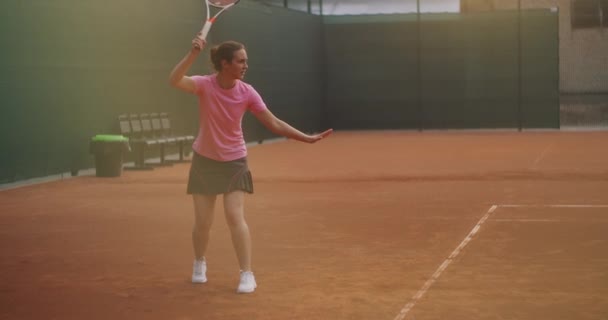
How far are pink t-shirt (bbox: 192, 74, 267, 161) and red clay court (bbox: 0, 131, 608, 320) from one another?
1002mm

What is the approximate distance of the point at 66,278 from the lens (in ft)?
29.1

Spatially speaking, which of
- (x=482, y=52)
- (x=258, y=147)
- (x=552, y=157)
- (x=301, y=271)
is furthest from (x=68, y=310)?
(x=482, y=52)

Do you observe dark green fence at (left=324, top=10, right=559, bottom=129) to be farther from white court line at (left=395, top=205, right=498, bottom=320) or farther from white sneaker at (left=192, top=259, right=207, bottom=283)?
white sneaker at (left=192, top=259, right=207, bottom=283)

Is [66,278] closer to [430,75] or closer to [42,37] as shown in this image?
[42,37]

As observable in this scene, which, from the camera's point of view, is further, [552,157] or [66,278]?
[552,157]

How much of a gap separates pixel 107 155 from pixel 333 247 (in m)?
8.82

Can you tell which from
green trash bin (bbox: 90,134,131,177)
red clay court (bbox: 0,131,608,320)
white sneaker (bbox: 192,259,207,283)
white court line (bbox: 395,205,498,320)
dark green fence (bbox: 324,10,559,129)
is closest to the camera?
white court line (bbox: 395,205,498,320)

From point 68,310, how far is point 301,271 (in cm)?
208

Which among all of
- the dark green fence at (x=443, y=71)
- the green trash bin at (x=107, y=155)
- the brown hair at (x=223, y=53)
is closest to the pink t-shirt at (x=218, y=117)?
the brown hair at (x=223, y=53)

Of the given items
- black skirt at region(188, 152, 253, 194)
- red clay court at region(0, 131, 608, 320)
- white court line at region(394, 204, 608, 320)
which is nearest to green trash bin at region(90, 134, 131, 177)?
red clay court at region(0, 131, 608, 320)

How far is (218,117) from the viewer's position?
803 cm

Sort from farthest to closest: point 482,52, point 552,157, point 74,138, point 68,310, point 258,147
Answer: point 482,52, point 258,147, point 552,157, point 74,138, point 68,310

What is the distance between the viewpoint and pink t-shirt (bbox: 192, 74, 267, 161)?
316 inches

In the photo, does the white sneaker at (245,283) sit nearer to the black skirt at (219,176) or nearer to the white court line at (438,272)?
the black skirt at (219,176)
